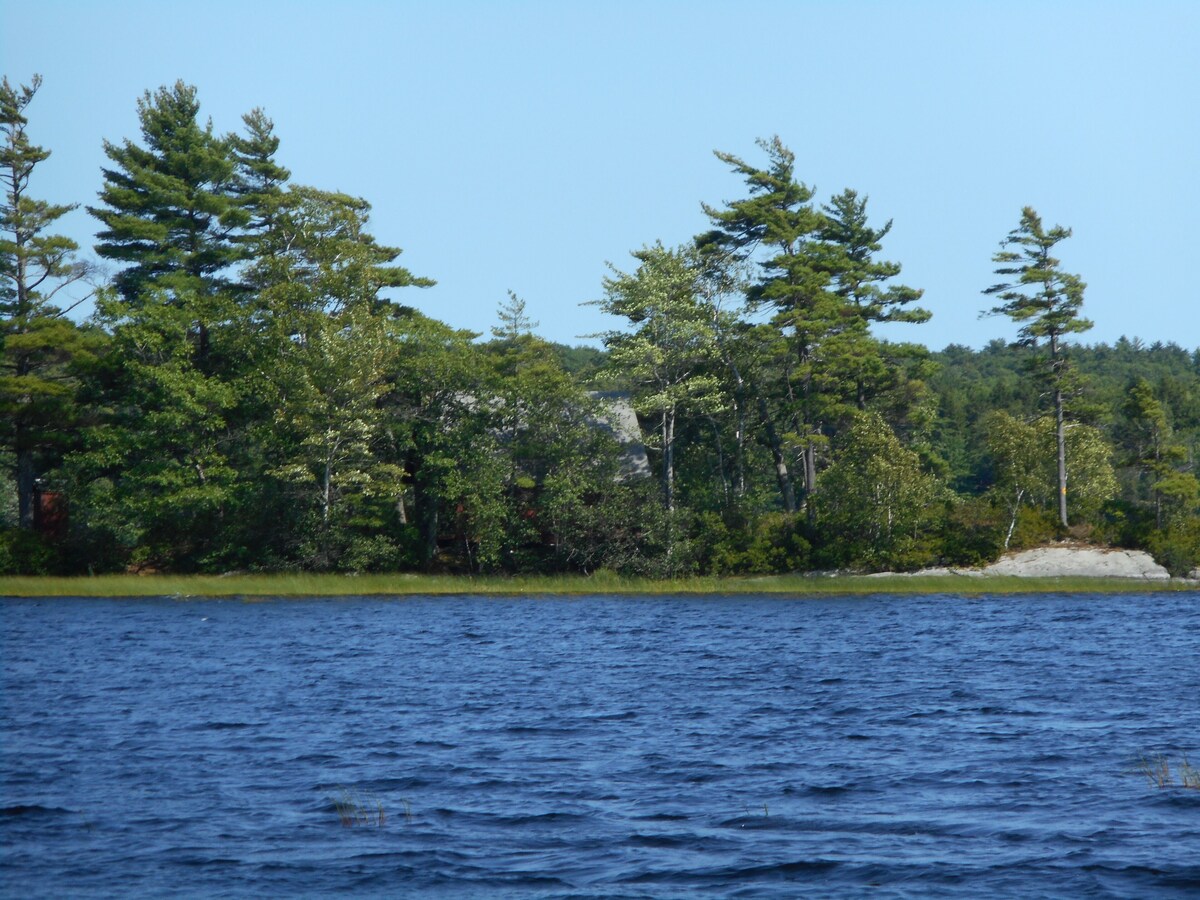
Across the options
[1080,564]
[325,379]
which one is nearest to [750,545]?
[1080,564]

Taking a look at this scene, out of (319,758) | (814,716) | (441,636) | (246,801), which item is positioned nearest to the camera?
Result: (246,801)

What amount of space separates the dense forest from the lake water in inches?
749

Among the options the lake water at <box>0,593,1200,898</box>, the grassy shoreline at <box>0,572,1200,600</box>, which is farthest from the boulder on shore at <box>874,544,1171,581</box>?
the lake water at <box>0,593,1200,898</box>

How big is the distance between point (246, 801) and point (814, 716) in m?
10.1

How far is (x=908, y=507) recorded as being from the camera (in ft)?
172

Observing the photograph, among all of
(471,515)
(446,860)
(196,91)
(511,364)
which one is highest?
(196,91)

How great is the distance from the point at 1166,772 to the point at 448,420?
42.1m

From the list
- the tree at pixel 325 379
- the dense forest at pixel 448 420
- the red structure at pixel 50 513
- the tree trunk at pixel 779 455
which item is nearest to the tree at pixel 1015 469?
the dense forest at pixel 448 420

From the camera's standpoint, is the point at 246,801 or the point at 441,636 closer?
the point at 246,801

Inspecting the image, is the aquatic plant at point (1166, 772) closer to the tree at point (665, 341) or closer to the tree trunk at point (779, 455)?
the tree at point (665, 341)

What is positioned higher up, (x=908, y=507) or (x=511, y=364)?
(x=511, y=364)

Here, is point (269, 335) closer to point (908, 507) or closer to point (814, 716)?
point (908, 507)

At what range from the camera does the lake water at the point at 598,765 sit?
500 inches

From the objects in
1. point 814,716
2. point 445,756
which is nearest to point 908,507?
point 814,716
